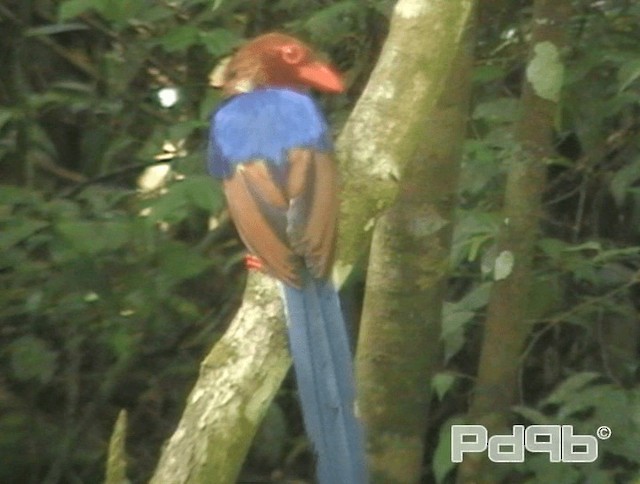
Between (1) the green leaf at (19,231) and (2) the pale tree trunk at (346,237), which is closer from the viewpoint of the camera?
(2) the pale tree trunk at (346,237)

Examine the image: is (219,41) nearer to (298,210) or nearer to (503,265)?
(503,265)

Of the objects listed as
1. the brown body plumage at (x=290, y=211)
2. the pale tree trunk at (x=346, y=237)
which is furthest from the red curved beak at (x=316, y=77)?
the brown body plumage at (x=290, y=211)

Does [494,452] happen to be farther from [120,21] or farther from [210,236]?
[120,21]

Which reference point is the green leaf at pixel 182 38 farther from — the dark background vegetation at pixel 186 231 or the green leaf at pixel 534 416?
the green leaf at pixel 534 416

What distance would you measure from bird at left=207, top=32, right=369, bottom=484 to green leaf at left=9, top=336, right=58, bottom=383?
4.54ft

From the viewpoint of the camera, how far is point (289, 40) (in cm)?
275

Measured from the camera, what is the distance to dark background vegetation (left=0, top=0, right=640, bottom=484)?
3.35 metres

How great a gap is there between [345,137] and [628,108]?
3.83 ft

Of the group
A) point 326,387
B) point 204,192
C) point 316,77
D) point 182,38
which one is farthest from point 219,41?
point 326,387

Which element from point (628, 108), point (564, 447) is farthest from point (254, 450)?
point (628, 108)

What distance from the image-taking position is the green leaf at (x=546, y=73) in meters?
3.07

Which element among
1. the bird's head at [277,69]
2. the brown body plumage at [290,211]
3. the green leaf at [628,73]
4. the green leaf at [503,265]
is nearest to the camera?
the brown body plumage at [290,211]

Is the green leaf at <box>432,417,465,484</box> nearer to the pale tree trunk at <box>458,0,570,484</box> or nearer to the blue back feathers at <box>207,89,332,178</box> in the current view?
the pale tree trunk at <box>458,0,570,484</box>

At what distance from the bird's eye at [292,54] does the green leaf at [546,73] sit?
580 mm
